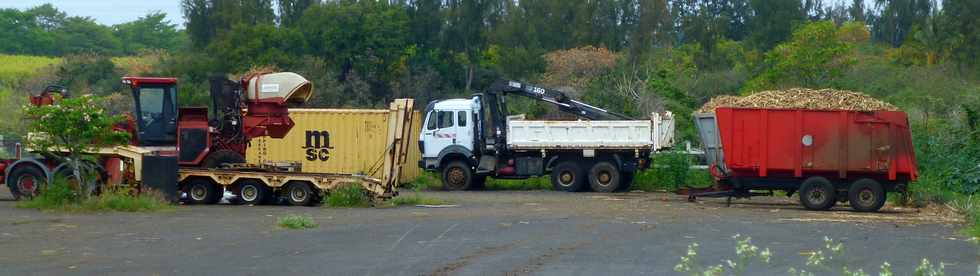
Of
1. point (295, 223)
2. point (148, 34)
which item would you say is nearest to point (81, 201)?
point (295, 223)

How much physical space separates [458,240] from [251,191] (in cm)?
864

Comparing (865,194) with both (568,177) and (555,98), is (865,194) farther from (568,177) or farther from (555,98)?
(555,98)

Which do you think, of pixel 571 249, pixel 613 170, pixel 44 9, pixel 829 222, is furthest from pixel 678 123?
pixel 44 9

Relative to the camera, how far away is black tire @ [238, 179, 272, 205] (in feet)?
74.9

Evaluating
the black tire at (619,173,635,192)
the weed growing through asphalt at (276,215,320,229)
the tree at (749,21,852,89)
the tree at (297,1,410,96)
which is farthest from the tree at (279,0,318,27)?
the weed growing through asphalt at (276,215,320,229)

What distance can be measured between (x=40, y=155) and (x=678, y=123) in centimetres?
2405

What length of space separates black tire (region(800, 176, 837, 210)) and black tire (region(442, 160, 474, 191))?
10532mm

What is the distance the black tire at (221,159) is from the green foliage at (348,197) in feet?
8.02

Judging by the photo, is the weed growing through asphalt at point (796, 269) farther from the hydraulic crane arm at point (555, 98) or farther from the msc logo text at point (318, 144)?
the msc logo text at point (318, 144)

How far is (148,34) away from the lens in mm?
118188

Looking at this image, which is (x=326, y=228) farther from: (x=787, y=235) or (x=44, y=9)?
(x=44, y=9)

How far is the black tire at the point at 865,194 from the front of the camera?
22.5 meters

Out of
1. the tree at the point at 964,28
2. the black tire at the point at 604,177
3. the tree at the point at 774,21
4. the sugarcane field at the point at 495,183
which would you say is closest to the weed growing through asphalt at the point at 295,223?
the sugarcane field at the point at 495,183

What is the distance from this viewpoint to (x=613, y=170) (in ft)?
98.2
